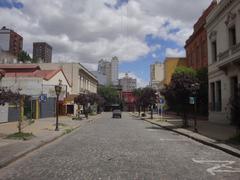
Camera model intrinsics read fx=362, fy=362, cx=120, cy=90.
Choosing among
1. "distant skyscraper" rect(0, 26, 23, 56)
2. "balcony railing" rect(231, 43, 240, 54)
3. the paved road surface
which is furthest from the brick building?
"distant skyscraper" rect(0, 26, 23, 56)

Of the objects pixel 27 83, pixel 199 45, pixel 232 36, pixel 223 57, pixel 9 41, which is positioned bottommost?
pixel 27 83

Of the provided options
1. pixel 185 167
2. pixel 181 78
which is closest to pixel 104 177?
pixel 185 167

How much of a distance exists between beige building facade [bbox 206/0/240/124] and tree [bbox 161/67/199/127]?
322 cm

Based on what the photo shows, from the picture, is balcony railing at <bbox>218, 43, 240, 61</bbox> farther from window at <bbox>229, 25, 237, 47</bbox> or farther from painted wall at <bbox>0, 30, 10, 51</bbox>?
painted wall at <bbox>0, 30, 10, 51</bbox>

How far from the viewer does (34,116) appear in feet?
155

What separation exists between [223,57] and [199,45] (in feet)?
66.1

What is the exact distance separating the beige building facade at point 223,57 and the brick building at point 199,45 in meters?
10.1

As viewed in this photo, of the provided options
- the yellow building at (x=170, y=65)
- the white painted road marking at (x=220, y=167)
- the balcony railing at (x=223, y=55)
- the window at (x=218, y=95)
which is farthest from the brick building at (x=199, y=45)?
the white painted road marking at (x=220, y=167)

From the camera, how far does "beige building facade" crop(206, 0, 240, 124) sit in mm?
29831

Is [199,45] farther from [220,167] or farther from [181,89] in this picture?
[220,167]

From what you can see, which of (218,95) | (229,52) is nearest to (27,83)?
(218,95)

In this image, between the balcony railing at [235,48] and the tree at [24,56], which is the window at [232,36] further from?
the tree at [24,56]

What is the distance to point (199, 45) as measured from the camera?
52094 millimetres

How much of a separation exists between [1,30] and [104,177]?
99.2 metres
